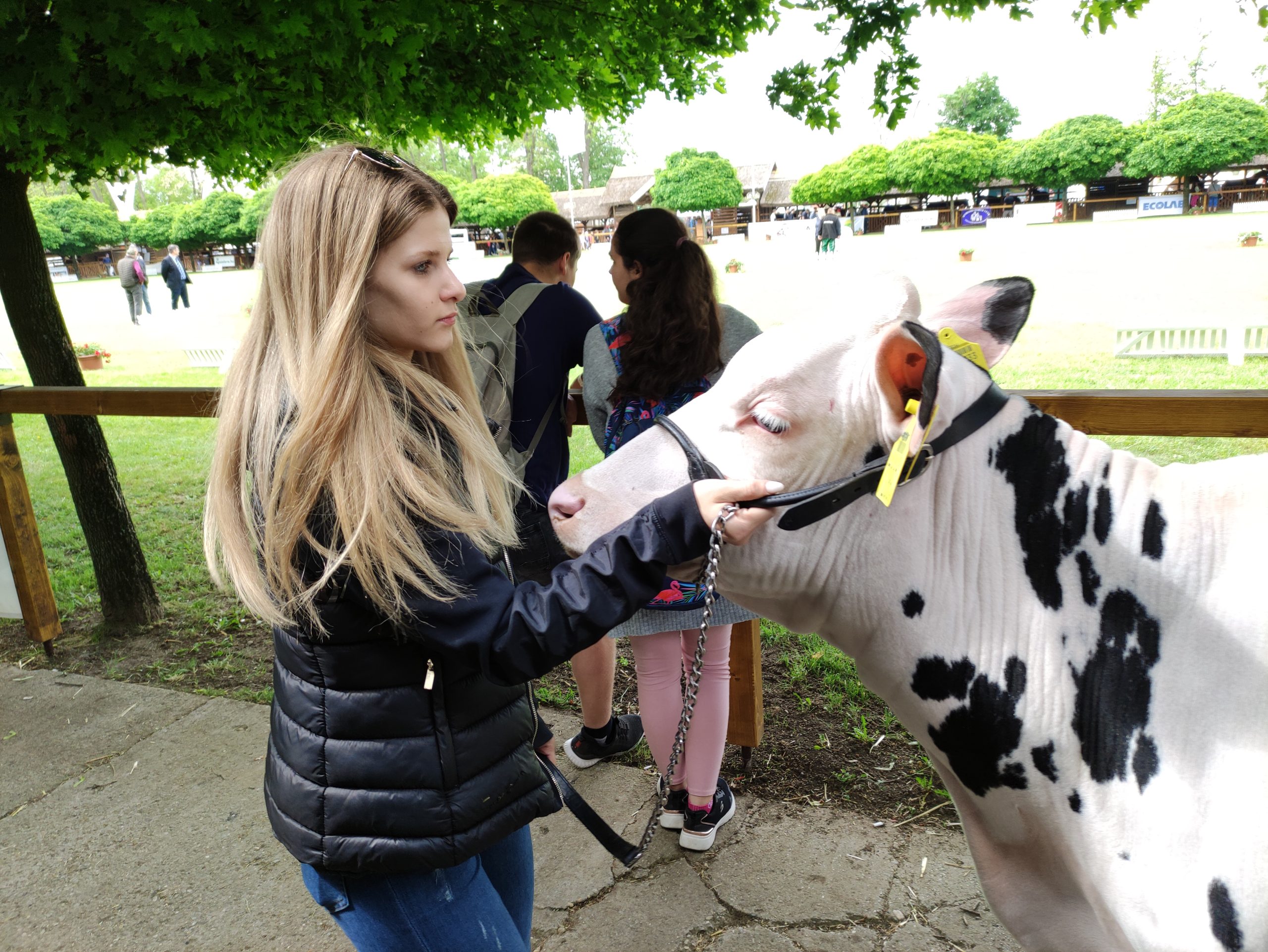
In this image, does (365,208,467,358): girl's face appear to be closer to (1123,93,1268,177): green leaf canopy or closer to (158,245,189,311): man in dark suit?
(158,245,189,311): man in dark suit

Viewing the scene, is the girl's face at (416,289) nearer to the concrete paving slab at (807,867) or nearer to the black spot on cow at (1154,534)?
the black spot on cow at (1154,534)

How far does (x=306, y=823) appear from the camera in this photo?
1.47m

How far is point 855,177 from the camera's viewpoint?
59.6 m

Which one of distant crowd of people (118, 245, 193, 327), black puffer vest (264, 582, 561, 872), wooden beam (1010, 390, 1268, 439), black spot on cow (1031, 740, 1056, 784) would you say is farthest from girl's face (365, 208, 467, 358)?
distant crowd of people (118, 245, 193, 327)

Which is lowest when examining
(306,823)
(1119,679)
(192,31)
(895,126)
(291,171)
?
(306,823)

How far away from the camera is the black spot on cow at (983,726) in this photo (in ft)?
4.77

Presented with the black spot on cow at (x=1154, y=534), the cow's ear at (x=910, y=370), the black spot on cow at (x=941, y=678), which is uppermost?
the cow's ear at (x=910, y=370)

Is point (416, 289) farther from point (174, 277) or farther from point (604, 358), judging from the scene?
point (174, 277)

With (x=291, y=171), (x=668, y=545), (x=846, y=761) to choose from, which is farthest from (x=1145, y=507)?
(x=846, y=761)

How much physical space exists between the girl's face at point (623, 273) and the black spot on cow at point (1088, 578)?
170cm

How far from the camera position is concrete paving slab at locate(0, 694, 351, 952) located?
8.92ft

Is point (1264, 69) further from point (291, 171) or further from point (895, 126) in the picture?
point (291, 171)

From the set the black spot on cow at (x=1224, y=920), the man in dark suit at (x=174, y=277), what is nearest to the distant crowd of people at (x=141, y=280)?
the man in dark suit at (x=174, y=277)

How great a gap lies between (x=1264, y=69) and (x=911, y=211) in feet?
67.4
